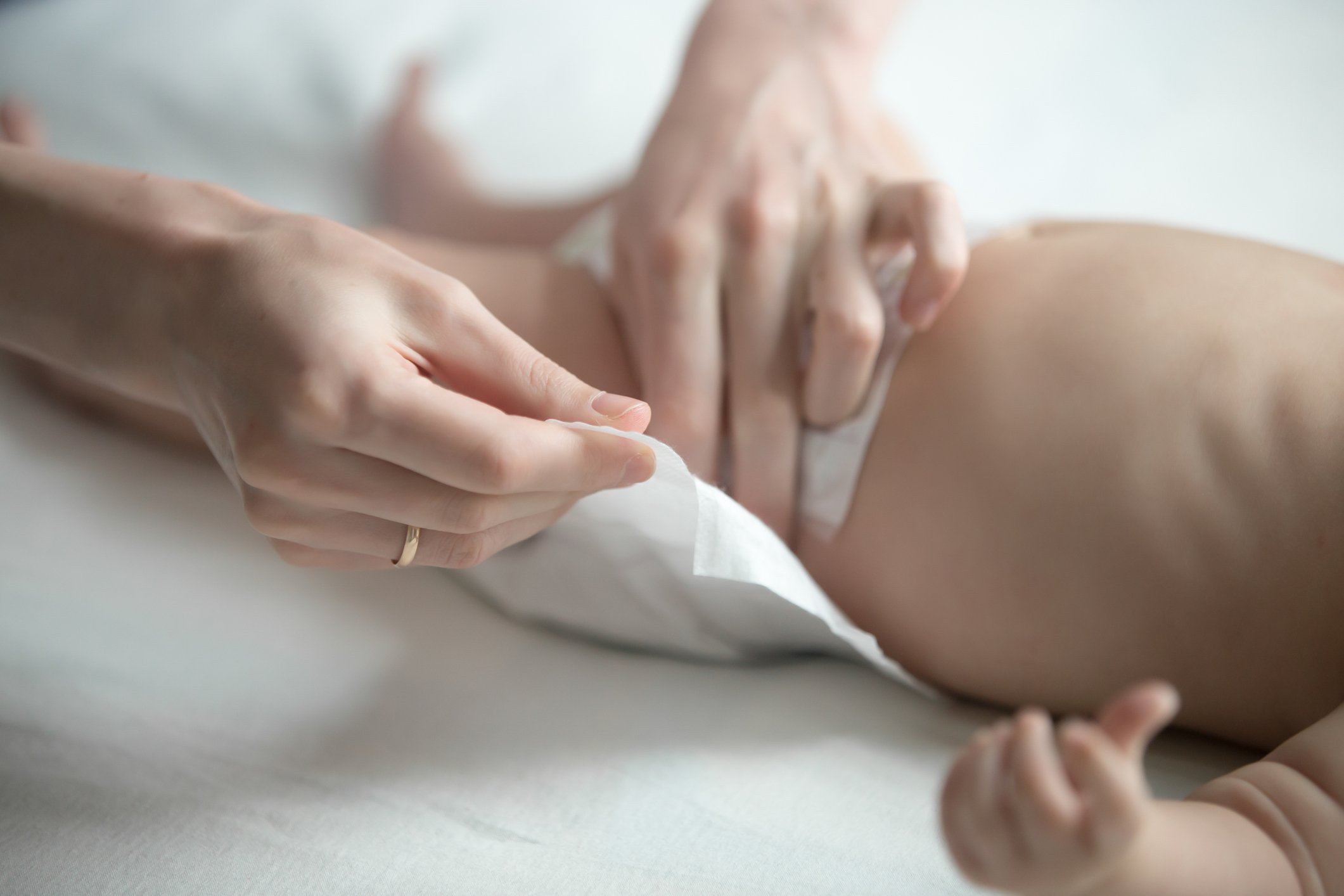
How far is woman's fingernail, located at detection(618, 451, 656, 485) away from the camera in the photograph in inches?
16.9

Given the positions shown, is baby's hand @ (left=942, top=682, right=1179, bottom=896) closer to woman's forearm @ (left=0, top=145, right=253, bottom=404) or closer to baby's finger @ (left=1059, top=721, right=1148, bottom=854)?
baby's finger @ (left=1059, top=721, right=1148, bottom=854)

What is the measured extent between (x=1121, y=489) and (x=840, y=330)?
0.18m

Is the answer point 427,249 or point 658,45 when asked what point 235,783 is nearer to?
point 427,249

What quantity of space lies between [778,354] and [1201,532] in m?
0.26

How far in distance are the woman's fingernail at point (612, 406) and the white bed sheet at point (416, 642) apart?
8.9 inches

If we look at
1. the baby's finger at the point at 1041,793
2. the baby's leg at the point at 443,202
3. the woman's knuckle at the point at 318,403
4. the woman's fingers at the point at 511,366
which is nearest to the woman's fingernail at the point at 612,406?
the woman's fingers at the point at 511,366

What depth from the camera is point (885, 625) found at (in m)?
0.59

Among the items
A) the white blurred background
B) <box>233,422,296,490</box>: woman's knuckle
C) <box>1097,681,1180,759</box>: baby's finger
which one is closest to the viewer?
<box>1097,681,1180,759</box>: baby's finger

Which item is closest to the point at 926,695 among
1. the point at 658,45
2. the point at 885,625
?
the point at 885,625

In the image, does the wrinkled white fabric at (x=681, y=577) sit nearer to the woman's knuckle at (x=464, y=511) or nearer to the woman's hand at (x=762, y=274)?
the woman's hand at (x=762, y=274)

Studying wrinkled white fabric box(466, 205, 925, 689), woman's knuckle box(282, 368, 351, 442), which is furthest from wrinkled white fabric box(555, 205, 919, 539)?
woman's knuckle box(282, 368, 351, 442)

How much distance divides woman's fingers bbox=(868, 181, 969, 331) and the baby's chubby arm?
0.90 ft

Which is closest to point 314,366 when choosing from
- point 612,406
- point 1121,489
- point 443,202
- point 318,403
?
point 318,403

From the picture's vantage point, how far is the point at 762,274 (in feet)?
1.95
